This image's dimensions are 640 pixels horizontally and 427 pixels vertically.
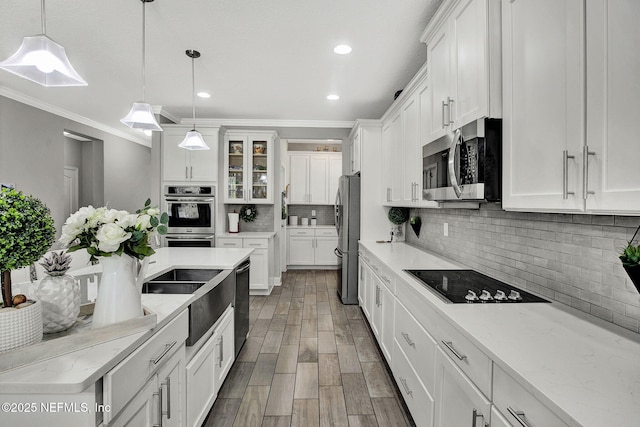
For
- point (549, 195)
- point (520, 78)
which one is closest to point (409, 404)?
point (549, 195)

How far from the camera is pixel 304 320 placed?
387 cm

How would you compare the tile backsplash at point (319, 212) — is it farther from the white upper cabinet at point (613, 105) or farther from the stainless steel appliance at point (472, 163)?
the white upper cabinet at point (613, 105)

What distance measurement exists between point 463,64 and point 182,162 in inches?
162

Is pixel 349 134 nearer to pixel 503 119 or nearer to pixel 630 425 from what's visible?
pixel 503 119

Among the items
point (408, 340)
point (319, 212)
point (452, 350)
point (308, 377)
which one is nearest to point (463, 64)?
point (452, 350)

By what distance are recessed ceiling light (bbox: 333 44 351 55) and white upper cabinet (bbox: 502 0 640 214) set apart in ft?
4.79

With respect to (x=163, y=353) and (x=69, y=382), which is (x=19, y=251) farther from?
(x=163, y=353)

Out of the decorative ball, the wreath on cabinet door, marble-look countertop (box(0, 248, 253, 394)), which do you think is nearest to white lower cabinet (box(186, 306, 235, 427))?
marble-look countertop (box(0, 248, 253, 394))

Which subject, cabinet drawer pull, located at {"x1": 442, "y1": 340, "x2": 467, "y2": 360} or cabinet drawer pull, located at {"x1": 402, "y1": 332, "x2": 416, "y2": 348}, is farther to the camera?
cabinet drawer pull, located at {"x1": 402, "y1": 332, "x2": 416, "y2": 348}

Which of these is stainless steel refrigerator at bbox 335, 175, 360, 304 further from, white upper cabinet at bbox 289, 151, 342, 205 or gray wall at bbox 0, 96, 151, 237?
gray wall at bbox 0, 96, 151, 237

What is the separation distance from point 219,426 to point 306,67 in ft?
9.83

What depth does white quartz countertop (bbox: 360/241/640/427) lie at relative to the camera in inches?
30.1

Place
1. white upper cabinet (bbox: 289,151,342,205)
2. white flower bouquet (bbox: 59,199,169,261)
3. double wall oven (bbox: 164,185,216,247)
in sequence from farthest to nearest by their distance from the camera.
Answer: white upper cabinet (bbox: 289,151,342,205) < double wall oven (bbox: 164,185,216,247) < white flower bouquet (bbox: 59,199,169,261)

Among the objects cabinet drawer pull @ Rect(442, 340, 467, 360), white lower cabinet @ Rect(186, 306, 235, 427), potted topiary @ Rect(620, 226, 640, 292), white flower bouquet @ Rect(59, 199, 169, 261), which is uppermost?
white flower bouquet @ Rect(59, 199, 169, 261)
